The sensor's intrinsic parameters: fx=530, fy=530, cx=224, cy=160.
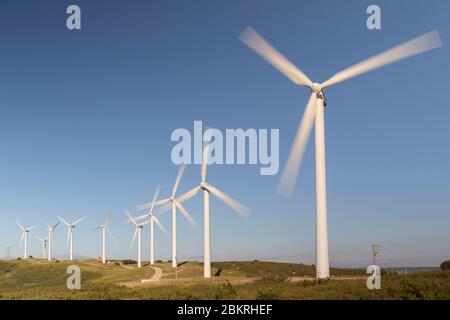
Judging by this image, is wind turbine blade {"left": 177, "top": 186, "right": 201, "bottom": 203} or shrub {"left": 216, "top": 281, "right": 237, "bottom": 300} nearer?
shrub {"left": 216, "top": 281, "right": 237, "bottom": 300}

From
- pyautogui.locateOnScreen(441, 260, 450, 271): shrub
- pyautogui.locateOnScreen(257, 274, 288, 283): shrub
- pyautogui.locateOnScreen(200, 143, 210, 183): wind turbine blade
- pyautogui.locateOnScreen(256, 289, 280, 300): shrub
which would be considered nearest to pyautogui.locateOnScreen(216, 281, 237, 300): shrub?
pyautogui.locateOnScreen(256, 289, 280, 300): shrub

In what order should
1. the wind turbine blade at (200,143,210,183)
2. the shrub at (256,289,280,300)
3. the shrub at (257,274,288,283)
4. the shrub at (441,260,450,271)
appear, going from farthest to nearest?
1. the shrub at (441,260,450,271)
2. the wind turbine blade at (200,143,210,183)
3. the shrub at (257,274,288,283)
4. the shrub at (256,289,280,300)

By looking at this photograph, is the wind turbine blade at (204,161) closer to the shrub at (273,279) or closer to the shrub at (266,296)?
the shrub at (273,279)

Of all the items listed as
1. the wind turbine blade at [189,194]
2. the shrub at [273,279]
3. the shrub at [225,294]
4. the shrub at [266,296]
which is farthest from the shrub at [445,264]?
the shrub at [225,294]

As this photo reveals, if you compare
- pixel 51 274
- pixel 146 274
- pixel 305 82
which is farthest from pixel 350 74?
pixel 51 274

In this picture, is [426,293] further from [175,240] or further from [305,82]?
[175,240]

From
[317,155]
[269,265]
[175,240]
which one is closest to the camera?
[317,155]

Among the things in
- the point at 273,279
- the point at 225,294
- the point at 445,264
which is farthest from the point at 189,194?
the point at 445,264

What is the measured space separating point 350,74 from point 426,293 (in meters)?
25.4

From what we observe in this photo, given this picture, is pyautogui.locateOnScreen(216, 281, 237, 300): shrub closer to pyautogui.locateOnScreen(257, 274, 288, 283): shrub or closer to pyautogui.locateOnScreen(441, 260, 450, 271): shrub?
pyautogui.locateOnScreen(257, 274, 288, 283): shrub

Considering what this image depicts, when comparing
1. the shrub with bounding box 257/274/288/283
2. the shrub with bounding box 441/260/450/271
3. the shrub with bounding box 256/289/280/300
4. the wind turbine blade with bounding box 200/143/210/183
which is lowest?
the shrub with bounding box 441/260/450/271

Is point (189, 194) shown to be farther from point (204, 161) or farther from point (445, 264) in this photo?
point (445, 264)

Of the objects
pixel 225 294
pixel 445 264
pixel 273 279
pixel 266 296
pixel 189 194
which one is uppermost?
pixel 189 194
